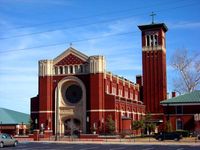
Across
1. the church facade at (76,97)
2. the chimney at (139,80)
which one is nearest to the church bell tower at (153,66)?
the chimney at (139,80)

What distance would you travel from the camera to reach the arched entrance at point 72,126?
86875mm

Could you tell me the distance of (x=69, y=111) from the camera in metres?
87.2

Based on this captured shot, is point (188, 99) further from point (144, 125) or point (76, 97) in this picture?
point (76, 97)

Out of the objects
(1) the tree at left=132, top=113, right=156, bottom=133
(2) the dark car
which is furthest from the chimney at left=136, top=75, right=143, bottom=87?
(2) the dark car

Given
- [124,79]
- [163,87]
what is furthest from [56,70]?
[163,87]

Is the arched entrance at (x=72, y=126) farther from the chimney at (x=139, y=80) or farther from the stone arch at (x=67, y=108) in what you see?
the chimney at (x=139, y=80)

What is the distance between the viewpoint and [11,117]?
3765 inches

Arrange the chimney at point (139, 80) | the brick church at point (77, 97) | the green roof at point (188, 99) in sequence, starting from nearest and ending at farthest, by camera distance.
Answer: the green roof at point (188, 99) < the brick church at point (77, 97) < the chimney at point (139, 80)

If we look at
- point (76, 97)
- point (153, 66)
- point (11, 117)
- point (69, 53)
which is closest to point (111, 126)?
point (76, 97)

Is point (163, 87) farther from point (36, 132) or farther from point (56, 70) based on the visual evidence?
point (36, 132)

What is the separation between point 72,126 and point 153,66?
2899 centimetres

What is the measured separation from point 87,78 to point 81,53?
17.5ft

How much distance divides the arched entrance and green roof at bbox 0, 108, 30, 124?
12542 mm

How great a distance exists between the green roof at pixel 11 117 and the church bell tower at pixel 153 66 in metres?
30.9
